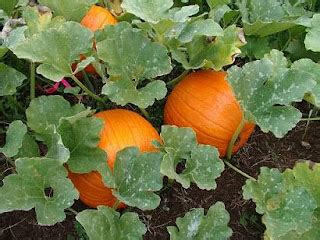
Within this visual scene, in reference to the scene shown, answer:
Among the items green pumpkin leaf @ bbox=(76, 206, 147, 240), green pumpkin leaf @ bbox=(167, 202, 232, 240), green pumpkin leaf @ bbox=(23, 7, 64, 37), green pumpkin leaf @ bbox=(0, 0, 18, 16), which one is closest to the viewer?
green pumpkin leaf @ bbox=(76, 206, 147, 240)

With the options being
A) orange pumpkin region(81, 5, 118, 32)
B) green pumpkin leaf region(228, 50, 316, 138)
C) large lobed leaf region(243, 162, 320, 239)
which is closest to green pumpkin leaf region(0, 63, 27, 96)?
orange pumpkin region(81, 5, 118, 32)

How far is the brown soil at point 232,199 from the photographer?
2.03 metres

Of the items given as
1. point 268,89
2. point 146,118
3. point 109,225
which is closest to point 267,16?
point 268,89

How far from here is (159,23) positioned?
6.41 ft

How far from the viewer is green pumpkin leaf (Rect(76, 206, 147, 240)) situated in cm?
172

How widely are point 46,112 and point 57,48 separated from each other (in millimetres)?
201

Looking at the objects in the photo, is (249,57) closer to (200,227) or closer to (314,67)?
(314,67)

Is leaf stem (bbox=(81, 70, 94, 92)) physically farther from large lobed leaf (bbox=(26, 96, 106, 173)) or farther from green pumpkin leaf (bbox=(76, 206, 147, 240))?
green pumpkin leaf (bbox=(76, 206, 147, 240))

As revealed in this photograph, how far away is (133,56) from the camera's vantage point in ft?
6.52

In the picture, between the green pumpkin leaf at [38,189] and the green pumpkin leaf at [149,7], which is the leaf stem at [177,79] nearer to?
the green pumpkin leaf at [149,7]

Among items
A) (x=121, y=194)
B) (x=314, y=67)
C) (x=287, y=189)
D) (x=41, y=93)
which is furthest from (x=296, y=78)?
(x=41, y=93)

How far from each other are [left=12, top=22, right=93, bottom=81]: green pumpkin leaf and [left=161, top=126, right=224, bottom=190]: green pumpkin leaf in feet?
1.19

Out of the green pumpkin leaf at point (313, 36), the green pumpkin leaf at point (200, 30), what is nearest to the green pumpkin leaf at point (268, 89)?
the green pumpkin leaf at point (200, 30)

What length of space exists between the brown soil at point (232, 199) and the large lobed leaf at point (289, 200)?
240 millimetres
